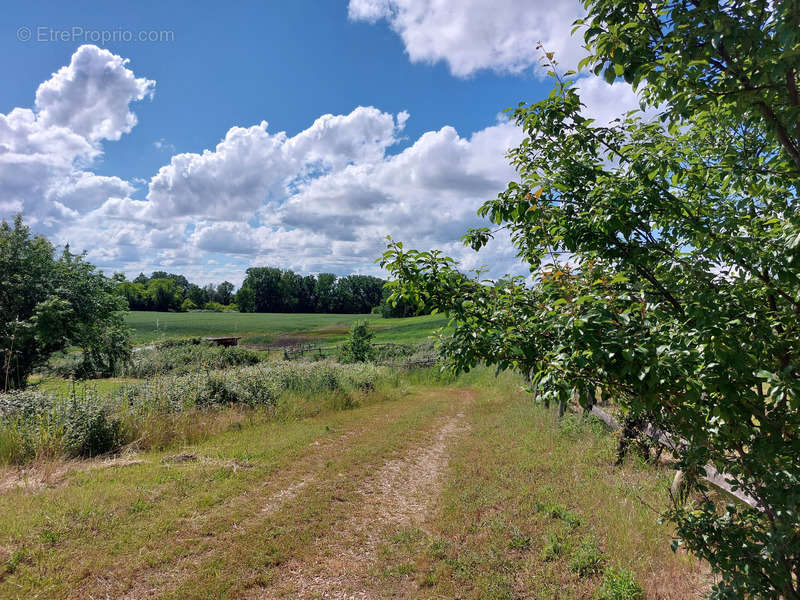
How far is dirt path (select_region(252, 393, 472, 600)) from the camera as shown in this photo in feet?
13.6

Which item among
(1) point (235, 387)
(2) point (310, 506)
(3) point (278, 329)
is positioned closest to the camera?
(2) point (310, 506)

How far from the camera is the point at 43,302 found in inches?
563

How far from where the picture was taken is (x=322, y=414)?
12.9 metres

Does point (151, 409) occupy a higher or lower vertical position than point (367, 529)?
higher

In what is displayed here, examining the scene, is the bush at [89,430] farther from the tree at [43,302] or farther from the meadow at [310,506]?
the tree at [43,302]

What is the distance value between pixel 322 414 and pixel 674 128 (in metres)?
12.0

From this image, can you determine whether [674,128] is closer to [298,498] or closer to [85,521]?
[298,498]

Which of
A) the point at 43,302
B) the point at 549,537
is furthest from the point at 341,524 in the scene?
the point at 43,302

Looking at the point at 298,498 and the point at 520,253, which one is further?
the point at 298,498

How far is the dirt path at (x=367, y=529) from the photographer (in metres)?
4.16

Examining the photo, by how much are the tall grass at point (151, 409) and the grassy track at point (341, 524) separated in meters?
0.82

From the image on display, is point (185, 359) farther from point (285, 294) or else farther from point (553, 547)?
point (285, 294)

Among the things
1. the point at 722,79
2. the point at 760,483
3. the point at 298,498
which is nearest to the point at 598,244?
the point at 722,79

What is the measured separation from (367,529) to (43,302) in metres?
15.8
